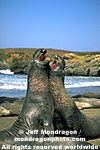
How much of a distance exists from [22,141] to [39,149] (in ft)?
1.53

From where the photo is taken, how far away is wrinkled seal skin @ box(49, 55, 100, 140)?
18.5 ft

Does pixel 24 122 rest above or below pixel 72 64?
above

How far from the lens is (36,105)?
213 inches

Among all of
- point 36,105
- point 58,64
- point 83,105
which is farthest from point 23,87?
point 36,105

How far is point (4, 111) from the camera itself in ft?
29.6

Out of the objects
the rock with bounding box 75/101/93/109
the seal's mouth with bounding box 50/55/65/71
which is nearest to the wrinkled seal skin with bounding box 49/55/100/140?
the seal's mouth with bounding box 50/55/65/71

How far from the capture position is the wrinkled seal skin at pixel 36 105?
17.3 ft

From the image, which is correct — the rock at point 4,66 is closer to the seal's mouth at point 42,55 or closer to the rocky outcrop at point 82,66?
the rocky outcrop at point 82,66

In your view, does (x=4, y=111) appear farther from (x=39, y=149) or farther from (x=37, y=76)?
(x=39, y=149)

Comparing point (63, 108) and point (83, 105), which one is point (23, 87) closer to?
point (83, 105)

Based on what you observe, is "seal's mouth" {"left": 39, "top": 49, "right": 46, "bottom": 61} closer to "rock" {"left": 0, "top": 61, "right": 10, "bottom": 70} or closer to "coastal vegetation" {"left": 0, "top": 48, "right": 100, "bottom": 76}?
"coastal vegetation" {"left": 0, "top": 48, "right": 100, "bottom": 76}

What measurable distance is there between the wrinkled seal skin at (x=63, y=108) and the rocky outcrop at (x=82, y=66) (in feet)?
175

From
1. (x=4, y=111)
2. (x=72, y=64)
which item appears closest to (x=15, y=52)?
(x=72, y=64)

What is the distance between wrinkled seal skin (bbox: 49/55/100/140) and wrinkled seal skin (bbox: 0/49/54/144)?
0.56 ft
